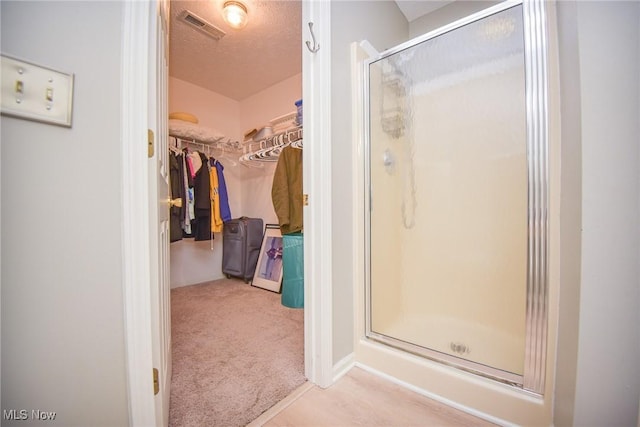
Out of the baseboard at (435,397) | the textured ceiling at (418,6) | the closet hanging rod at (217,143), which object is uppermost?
the textured ceiling at (418,6)

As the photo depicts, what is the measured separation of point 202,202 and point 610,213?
9.00ft

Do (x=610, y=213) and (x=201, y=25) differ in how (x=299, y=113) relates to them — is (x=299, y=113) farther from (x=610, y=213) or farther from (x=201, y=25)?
Answer: (x=610, y=213)

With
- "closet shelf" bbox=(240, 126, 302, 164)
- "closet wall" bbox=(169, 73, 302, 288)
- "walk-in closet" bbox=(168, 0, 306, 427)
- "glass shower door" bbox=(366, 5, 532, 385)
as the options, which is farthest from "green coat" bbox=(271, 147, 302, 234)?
"glass shower door" bbox=(366, 5, 532, 385)

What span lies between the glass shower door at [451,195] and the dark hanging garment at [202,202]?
1.89 m

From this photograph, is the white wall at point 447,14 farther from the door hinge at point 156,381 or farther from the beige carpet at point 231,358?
the door hinge at point 156,381

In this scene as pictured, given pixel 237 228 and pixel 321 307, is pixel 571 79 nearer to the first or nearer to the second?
pixel 321 307

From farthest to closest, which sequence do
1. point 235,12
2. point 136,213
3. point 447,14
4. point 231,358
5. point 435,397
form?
1. point 447,14
2. point 235,12
3. point 231,358
4. point 435,397
5. point 136,213

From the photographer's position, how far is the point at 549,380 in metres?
0.85

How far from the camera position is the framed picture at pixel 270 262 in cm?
252

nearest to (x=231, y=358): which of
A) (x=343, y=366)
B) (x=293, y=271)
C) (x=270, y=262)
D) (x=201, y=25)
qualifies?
(x=343, y=366)

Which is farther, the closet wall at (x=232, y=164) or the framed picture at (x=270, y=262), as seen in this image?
the closet wall at (x=232, y=164)

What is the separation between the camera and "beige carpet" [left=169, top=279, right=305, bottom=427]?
0.98 meters

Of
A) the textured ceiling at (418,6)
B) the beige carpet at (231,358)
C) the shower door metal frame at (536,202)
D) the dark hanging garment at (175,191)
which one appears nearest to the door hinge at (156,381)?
the beige carpet at (231,358)

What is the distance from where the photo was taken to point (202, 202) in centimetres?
250
